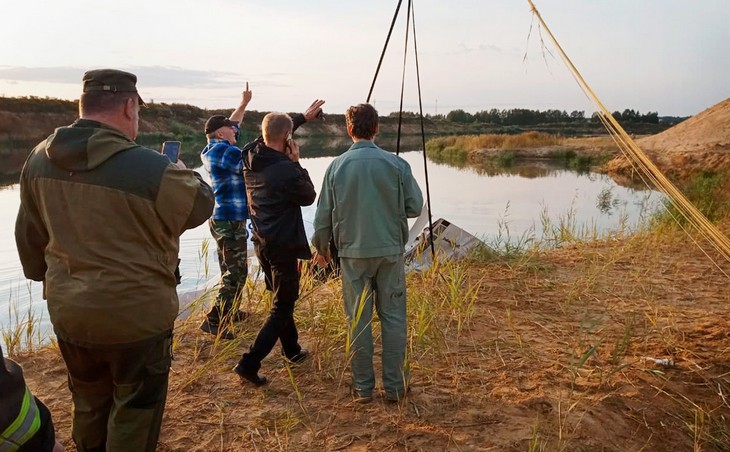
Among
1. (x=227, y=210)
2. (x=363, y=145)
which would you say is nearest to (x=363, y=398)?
(x=363, y=145)

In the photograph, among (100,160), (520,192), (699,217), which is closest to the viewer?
(100,160)

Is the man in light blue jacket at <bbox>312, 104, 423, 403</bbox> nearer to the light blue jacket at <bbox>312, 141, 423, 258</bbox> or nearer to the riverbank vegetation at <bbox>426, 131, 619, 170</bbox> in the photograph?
the light blue jacket at <bbox>312, 141, 423, 258</bbox>

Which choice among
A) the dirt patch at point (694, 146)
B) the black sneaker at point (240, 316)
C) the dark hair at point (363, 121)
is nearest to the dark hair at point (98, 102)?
the dark hair at point (363, 121)

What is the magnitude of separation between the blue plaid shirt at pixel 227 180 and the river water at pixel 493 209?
927mm

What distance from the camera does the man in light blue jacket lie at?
3.09 m

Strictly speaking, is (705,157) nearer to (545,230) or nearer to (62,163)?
(545,230)

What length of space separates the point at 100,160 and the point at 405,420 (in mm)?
1988

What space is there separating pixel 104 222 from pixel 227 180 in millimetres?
2167

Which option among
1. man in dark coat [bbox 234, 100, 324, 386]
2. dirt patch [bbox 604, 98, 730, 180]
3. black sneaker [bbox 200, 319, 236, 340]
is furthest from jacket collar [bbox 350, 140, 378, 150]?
dirt patch [bbox 604, 98, 730, 180]

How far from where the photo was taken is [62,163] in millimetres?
1970

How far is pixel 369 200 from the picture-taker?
3080 millimetres

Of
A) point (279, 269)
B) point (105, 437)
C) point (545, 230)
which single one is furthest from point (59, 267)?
point (545, 230)

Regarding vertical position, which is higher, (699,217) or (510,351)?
(699,217)

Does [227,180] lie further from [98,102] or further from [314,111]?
[98,102]
